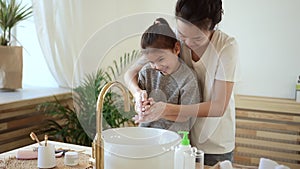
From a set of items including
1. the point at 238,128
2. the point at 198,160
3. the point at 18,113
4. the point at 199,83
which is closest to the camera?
the point at 198,160

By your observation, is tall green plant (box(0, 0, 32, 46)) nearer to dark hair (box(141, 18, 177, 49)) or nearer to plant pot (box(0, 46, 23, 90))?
plant pot (box(0, 46, 23, 90))

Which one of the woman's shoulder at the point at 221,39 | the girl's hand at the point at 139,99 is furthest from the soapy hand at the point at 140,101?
the woman's shoulder at the point at 221,39

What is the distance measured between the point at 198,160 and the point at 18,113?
1464 millimetres

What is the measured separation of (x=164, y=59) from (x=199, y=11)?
195 mm

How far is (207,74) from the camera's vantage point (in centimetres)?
140

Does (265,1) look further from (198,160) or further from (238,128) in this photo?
(198,160)

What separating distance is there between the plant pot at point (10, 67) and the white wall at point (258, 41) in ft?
1.26

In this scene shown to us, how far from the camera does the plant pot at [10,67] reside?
2.48 m

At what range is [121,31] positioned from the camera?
4.50 feet

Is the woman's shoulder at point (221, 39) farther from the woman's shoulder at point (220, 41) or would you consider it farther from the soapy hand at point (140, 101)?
the soapy hand at point (140, 101)

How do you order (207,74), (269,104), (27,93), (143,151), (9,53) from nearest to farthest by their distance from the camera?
(143,151)
(207,74)
(9,53)
(27,93)
(269,104)

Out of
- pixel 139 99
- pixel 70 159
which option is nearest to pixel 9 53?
pixel 70 159

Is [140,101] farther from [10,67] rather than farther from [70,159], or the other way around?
[10,67]

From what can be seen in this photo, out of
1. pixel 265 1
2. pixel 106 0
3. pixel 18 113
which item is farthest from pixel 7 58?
pixel 265 1
